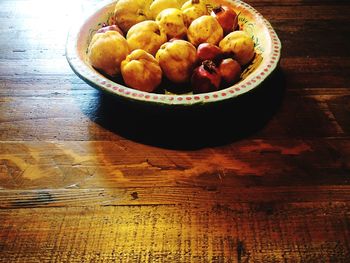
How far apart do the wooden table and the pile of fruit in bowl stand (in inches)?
3.2

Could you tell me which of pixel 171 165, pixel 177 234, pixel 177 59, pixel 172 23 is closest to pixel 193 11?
pixel 172 23

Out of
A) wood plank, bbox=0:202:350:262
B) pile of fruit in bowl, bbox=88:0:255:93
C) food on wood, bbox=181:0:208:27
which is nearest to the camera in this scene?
wood plank, bbox=0:202:350:262

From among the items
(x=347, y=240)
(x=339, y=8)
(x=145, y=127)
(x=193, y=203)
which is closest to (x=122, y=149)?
(x=145, y=127)

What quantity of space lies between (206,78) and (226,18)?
0.23m

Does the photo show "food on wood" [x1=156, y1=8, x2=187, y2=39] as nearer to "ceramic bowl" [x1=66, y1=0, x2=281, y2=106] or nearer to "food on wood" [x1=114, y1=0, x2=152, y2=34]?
"food on wood" [x1=114, y1=0, x2=152, y2=34]

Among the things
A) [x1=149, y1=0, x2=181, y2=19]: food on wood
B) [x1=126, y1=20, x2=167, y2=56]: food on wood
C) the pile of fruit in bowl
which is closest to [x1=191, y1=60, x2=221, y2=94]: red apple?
the pile of fruit in bowl

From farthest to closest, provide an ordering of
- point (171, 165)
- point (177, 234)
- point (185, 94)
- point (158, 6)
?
1. point (158, 6)
2. point (185, 94)
3. point (171, 165)
4. point (177, 234)

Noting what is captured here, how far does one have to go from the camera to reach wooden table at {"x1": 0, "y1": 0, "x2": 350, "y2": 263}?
0.59 m

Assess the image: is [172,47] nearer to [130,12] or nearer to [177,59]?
[177,59]

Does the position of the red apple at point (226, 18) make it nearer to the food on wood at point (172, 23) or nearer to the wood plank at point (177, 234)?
the food on wood at point (172, 23)

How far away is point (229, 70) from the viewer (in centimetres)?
81

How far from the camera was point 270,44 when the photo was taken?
33.7 inches

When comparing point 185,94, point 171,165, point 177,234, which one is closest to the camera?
point 177,234

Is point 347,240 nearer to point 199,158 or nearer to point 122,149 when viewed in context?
point 199,158
